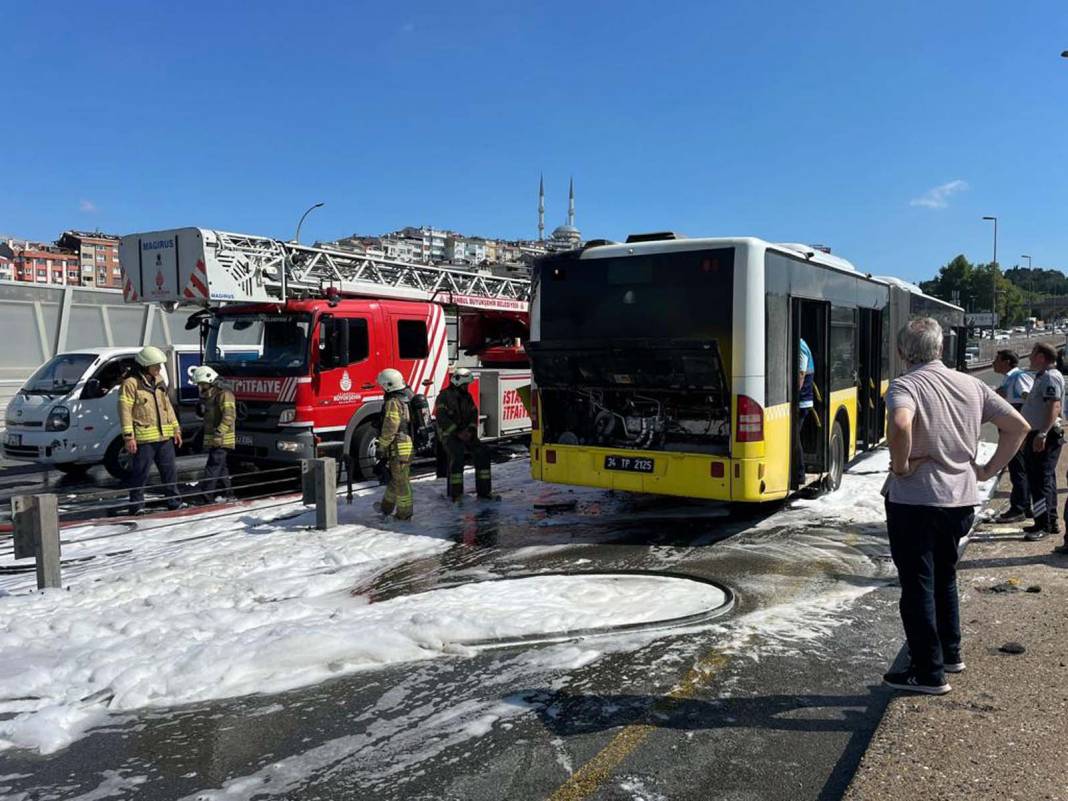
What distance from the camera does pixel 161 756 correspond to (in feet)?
12.2

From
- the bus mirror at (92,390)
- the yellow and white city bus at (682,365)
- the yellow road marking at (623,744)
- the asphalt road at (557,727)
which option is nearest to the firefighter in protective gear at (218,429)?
the bus mirror at (92,390)

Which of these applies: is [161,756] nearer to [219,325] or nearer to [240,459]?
[240,459]

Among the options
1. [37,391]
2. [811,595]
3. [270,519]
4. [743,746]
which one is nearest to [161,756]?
[743,746]

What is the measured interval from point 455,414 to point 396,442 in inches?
52.8

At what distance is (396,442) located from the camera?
27.4ft

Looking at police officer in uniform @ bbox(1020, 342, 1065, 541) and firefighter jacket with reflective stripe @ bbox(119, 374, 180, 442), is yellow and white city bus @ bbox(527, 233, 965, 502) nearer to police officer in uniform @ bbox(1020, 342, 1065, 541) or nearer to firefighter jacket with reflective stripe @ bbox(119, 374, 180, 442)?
police officer in uniform @ bbox(1020, 342, 1065, 541)

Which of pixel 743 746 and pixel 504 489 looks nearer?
pixel 743 746

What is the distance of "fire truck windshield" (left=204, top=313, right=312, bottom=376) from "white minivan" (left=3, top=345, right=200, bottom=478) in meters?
1.29

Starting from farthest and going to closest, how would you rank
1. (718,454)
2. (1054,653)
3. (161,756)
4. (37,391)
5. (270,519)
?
(37,391) → (270,519) → (718,454) → (1054,653) → (161,756)

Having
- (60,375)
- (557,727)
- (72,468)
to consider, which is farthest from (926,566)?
(72,468)

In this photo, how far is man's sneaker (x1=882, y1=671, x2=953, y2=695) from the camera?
3.97 m

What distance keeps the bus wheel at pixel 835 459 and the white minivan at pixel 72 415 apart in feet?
30.5

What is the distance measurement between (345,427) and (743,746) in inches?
316

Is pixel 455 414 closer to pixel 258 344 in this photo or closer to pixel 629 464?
pixel 629 464
